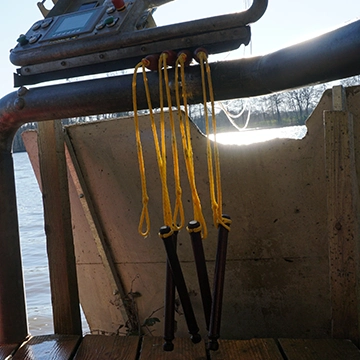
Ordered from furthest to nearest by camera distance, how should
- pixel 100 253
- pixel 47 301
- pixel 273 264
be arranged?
pixel 47 301, pixel 100 253, pixel 273 264

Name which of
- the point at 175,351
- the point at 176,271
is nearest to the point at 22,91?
the point at 176,271

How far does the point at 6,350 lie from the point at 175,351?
2.75 feet

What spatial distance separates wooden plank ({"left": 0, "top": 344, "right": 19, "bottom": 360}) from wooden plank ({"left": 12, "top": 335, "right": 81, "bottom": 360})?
0.04 metres

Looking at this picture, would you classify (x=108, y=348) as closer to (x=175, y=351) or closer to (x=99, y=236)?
(x=175, y=351)

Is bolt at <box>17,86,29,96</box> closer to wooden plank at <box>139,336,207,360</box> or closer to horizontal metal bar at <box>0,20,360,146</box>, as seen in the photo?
horizontal metal bar at <box>0,20,360,146</box>

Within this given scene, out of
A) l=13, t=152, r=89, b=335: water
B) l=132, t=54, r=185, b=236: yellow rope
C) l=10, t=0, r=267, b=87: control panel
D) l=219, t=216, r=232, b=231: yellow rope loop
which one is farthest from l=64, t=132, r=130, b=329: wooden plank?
l=13, t=152, r=89, b=335: water

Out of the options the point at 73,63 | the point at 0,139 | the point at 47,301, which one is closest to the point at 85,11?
the point at 73,63

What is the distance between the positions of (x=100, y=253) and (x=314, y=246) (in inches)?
54.7

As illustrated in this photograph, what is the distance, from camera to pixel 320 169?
2918 millimetres

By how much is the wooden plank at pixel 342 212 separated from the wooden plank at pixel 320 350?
12cm

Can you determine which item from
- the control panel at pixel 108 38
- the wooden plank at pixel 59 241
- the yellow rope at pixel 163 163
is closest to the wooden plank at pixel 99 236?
the wooden plank at pixel 59 241

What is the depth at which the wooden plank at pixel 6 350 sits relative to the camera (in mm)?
2488

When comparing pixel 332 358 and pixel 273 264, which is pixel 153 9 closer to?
pixel 273 264

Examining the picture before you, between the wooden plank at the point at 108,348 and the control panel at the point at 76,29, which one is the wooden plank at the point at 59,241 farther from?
the control panel at the point at 76,29
